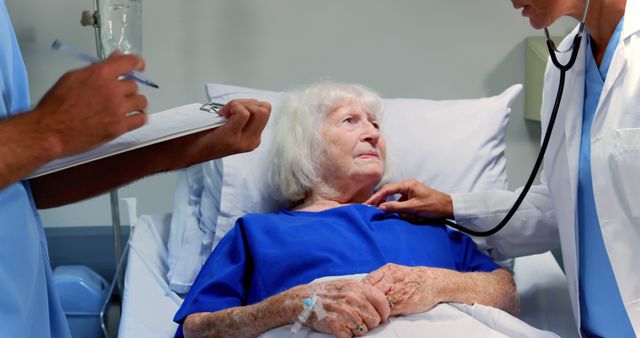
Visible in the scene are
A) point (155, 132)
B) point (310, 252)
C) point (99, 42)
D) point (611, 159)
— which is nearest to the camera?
point (155, 132)

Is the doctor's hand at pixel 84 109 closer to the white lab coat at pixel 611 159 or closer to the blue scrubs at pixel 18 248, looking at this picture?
the blue scrubs at pixel 18 248

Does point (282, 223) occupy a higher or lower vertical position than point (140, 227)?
higher

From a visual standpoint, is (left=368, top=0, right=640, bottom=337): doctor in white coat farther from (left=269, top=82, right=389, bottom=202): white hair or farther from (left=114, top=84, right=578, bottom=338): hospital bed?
(left=269, top=82, right=389, bottom=202): white hair

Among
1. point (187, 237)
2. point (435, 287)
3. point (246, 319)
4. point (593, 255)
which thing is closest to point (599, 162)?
point (593, 255)

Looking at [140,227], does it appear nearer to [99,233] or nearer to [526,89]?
[99,233]

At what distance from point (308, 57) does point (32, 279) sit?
1.76 m

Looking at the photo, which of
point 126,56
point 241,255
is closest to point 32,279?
point 126,56

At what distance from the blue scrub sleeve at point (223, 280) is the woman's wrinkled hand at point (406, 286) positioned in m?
0.33

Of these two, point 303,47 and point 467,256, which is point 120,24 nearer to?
point 303,47

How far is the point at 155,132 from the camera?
1301 millimetres

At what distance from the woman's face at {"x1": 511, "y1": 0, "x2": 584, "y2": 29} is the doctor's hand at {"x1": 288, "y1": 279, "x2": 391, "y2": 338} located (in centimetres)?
63

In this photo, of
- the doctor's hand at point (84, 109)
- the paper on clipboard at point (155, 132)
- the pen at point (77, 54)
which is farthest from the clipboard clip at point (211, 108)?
the doctor's hand at point (84, 109)

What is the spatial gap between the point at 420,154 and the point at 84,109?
1.47m

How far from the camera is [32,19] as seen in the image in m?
2.76
